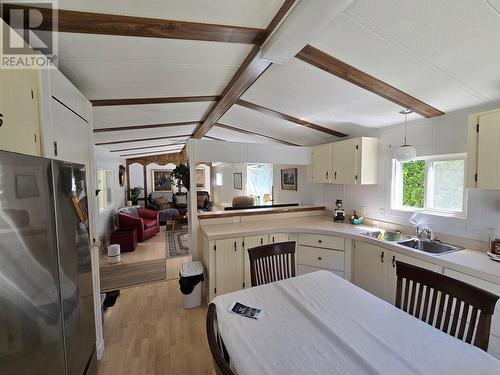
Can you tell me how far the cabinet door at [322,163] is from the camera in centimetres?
342

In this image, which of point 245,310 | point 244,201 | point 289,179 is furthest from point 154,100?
point 244,201

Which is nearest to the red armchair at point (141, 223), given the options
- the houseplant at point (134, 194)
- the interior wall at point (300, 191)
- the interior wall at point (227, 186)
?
the houseplant at point (134, 194)

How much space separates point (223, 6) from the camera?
4.03ft

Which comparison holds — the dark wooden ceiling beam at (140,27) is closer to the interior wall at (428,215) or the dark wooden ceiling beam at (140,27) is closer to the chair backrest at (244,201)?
the interior wall at (428,215)

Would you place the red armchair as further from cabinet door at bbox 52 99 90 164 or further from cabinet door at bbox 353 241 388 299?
cabinet door at bbox 353 241 388 299

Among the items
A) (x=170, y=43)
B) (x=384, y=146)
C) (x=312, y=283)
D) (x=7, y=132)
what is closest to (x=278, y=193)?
(x=384, y=146)

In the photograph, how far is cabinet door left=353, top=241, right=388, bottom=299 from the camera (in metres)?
2.46

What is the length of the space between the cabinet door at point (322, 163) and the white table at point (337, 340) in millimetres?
2246

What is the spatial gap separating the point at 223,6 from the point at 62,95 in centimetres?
113

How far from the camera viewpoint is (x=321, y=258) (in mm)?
2971

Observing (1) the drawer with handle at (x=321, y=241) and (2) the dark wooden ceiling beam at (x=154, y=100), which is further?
(1) the drawer with handle at (x=321, y=241)

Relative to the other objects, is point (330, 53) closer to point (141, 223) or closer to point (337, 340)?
point (337, 340)

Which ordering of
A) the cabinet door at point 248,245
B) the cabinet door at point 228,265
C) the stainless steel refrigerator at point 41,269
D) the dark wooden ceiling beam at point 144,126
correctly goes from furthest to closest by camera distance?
1. the dark wooden ceiling beam at point 144,126
2. the cabinet door at point 248,245
3. the cabinet door at point 228,265
4. the stainless steel refrigerator at point 41,269

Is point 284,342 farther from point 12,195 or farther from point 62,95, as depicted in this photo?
point 62,95
